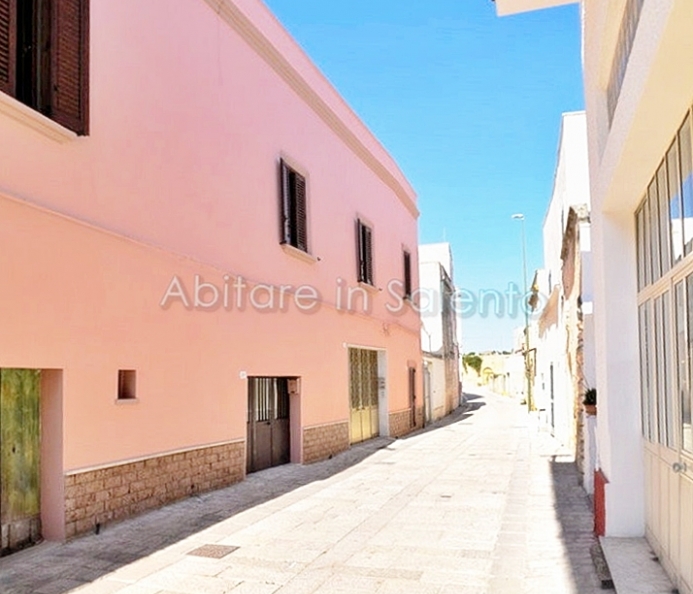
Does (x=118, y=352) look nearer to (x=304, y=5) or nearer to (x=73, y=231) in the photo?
(x=73, y=231)

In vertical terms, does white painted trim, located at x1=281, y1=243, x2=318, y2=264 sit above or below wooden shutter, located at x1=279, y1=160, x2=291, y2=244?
below

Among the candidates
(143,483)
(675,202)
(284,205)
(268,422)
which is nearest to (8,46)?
(143,483)

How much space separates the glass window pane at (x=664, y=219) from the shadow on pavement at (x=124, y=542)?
5005 millimetres

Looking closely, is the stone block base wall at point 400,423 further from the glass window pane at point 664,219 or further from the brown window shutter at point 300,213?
the glass window pane at point 664,219

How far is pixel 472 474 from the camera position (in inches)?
424

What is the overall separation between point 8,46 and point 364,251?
10.9 metres

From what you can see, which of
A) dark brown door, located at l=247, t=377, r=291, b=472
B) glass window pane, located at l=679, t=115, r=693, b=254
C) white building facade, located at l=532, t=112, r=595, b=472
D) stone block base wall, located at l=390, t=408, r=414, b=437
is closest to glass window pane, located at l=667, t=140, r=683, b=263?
glass window pane, located at l=679, t=115, r=693, b=254

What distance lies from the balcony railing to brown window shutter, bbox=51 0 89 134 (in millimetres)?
5030

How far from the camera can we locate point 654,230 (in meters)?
5.16

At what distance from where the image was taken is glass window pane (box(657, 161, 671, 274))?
15.3 ft

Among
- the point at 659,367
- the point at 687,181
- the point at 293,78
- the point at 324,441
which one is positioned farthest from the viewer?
the point at 324,441

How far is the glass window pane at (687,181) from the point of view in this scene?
3979 millimetres

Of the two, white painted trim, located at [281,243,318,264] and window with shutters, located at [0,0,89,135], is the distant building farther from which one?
window with shutters, located at [0,0,89,135]

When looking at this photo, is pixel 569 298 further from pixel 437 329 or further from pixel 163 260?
pixel 437 329
